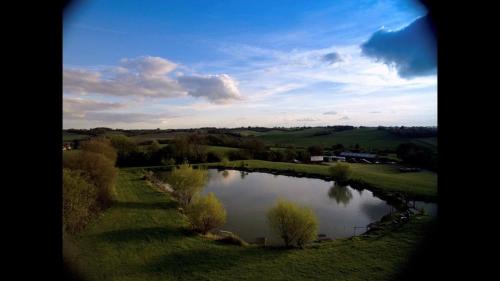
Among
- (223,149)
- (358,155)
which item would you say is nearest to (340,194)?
(358,155)

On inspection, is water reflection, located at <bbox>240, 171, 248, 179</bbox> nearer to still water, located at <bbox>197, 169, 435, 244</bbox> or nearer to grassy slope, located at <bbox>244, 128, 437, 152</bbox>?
still water, located at <bbox>197, 169, 435, 244</bbox>

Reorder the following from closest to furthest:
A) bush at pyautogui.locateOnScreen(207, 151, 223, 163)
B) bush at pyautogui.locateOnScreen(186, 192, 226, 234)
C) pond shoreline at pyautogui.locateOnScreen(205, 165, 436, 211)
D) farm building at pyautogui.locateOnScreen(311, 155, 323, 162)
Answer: bush at pyautogui.locateOnScreen(186, 192, 226, 234), pond shoreline at pyautogui.locateOnScreen(205, 165, 436, 211), farm building at pyautogui.locateOnScreen(311, 155, 323, 162), bush at pyautogui.locateOnScreen(207, 151, 223, 163)

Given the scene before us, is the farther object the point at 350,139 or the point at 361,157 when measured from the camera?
the point at 350,139

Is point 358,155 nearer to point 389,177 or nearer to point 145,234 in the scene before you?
point 389,177

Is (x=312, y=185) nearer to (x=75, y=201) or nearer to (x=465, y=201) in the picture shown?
(x=75, y=201)

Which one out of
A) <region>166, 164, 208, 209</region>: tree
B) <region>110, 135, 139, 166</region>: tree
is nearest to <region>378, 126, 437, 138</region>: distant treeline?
<region>166, 164, 208, 209</region>: tree

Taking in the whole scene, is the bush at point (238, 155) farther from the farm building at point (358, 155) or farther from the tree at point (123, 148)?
the farm building at point (358, 155)

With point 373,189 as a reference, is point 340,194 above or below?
below
